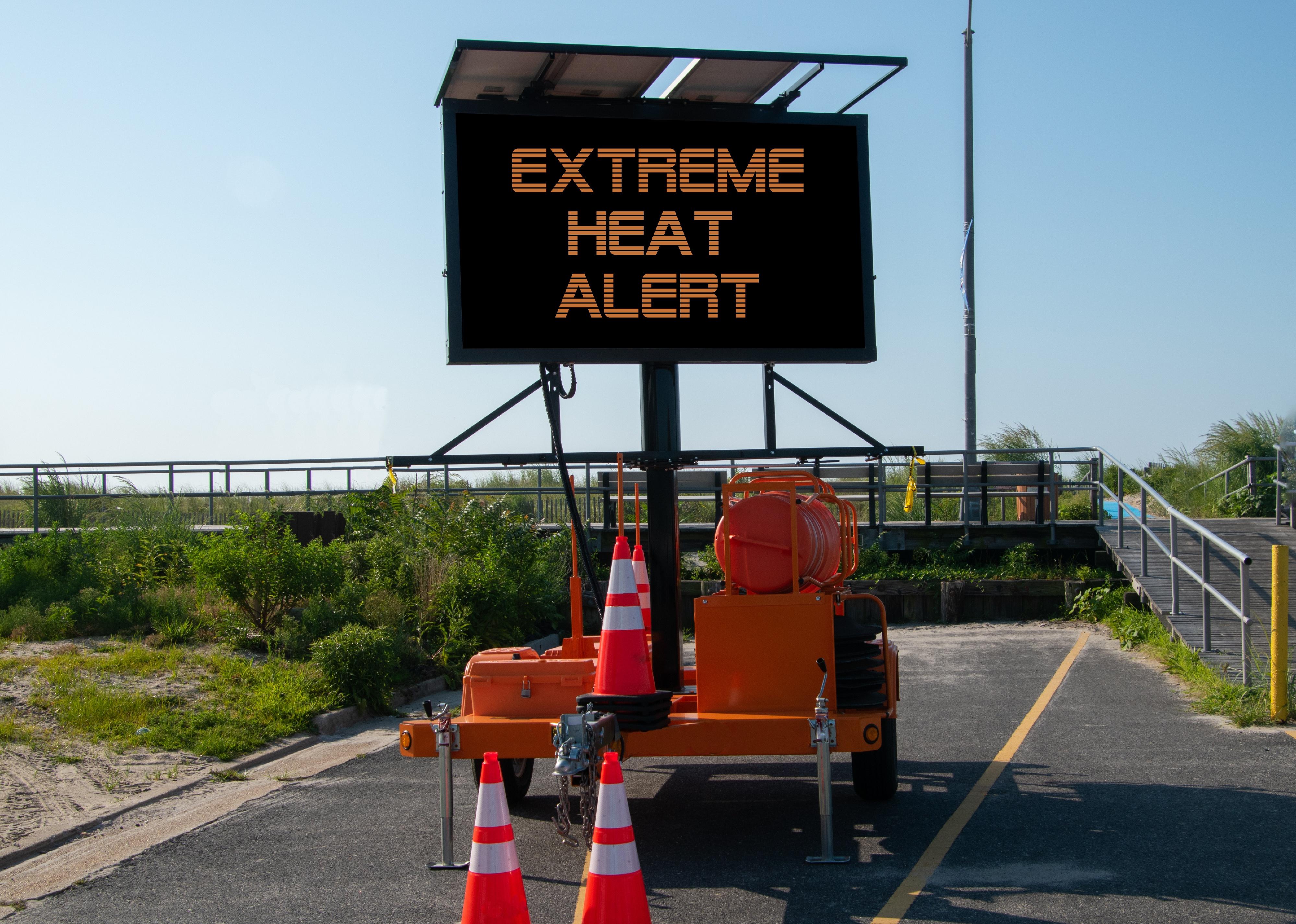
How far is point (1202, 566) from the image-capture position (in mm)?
13539

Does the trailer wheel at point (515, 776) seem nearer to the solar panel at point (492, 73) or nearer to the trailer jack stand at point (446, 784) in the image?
the trailer jack stand at point (446, 784)

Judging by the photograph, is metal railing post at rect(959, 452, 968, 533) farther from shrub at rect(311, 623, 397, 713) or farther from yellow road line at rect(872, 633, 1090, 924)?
shrub at rect(311, 623, 397, 713)

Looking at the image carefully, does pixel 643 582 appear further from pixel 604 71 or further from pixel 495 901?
pixel 495 901

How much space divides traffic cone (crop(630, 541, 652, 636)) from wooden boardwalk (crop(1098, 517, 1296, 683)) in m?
5.30

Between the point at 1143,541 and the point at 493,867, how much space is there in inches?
504

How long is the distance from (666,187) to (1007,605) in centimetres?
1204

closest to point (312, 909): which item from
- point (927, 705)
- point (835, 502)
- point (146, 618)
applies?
point (835, 502)

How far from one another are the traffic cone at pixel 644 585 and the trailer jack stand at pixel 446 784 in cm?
165

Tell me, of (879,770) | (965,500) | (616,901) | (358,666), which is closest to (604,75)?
(879,770)

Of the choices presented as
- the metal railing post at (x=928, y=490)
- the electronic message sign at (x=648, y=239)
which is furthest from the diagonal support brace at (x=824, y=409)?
the metal railing post at (x=928, y=490)

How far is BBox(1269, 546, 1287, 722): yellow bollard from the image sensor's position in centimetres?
907

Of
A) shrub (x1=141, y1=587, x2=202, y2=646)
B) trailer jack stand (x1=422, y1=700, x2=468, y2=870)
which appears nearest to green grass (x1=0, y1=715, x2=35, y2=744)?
shrub (x1=141, y1=587, x2=202, y2=646)

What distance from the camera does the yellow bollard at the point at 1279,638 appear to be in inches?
357

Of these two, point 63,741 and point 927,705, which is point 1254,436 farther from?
point 63,741
